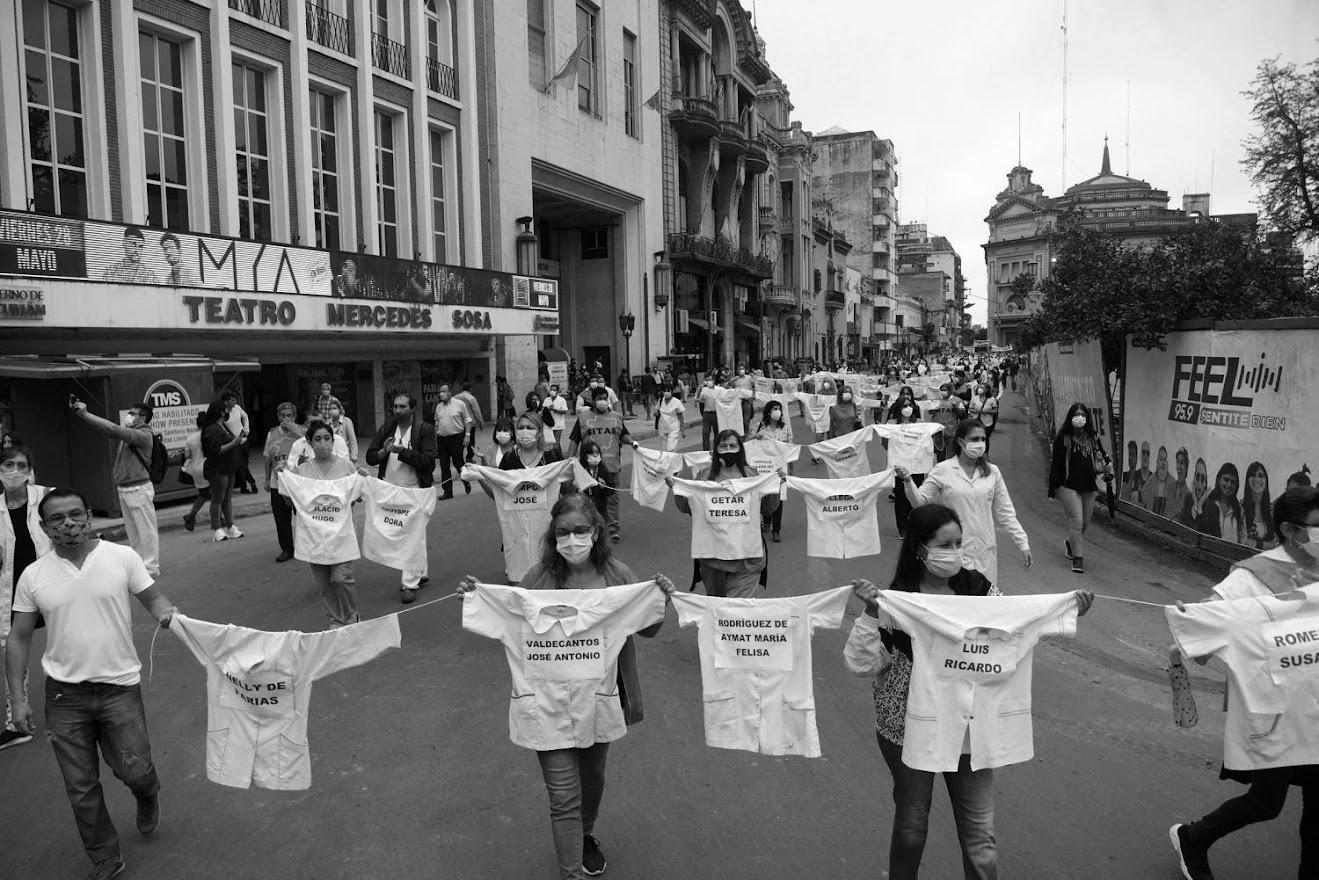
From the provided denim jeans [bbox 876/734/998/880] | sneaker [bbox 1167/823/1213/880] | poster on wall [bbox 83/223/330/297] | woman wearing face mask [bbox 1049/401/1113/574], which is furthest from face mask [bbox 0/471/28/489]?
poster on wall [bbox 83/223/330/297]

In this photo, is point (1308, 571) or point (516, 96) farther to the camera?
point (516, 96)

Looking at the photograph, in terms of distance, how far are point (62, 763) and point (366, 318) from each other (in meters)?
17.9

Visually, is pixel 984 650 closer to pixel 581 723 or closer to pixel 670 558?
Answer: pixel 581 723

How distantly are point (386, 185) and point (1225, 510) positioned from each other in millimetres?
20410

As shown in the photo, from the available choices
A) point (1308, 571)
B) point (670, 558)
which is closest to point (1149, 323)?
point (670, 558)

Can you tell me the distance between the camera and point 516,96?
27719 millimetres

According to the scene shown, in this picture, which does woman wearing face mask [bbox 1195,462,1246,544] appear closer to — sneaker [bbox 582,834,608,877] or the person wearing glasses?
sneaker [bbox 582,834,608,877]

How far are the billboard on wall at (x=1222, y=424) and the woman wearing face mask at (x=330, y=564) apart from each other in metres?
7.43

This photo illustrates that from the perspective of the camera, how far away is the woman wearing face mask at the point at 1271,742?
3410mm

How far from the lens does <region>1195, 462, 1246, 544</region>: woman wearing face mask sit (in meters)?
9.09

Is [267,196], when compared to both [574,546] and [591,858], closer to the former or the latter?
[574,546]

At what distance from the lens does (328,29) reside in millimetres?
21125

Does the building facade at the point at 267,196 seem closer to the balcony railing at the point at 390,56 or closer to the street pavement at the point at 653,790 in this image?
the balcony railing at the point at 390,56

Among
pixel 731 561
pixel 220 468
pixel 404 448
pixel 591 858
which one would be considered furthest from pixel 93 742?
pixel 220 468
